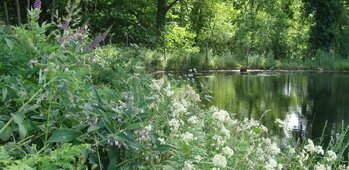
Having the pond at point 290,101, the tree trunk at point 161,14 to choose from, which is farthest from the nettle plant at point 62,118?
the tree trunk at point 161,14

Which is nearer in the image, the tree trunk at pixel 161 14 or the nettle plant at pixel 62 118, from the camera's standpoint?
the nettle plant at pixel 62 118

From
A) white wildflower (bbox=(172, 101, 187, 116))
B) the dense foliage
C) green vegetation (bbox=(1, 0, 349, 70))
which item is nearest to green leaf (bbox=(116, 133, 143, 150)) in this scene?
white wildflower (bbox=(172, 101, 187, 116))

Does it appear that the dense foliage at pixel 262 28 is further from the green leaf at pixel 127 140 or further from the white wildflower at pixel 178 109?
the green leaf at pixel 127 140

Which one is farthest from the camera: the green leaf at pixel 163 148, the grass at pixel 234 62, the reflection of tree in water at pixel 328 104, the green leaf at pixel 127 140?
the grass at pixel 234 62

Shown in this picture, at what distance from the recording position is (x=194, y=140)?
223 cm

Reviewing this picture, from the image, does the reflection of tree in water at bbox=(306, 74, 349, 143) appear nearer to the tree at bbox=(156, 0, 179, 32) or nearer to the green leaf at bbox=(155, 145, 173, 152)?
the green leaf at bbox=(155, 145, 173, 152)

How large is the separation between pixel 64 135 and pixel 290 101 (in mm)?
11681

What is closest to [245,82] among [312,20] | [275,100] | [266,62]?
[275,100]

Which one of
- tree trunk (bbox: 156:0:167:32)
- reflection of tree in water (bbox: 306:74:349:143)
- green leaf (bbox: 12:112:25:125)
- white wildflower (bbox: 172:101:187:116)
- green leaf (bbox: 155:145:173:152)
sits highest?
tree trunk (bbox: 156:0:167:32)

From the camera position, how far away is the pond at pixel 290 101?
9.35 meters

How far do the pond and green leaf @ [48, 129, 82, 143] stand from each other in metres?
5.40

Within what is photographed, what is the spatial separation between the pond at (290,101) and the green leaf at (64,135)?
17.7 feet

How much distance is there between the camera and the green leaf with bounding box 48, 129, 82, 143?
1546 millimetres

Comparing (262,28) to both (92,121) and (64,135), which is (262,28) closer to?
(92,121)
